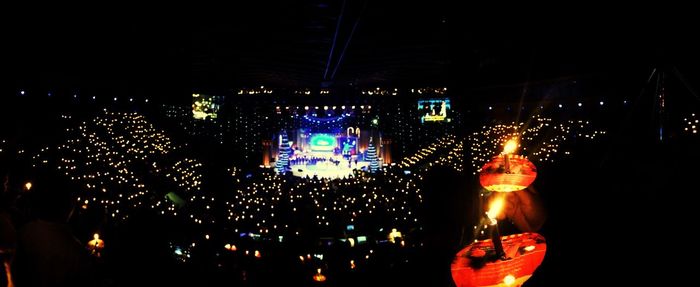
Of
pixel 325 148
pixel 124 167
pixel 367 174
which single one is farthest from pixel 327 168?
pixel 124 167

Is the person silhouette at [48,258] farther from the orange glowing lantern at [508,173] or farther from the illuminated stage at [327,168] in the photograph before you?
the illuminated stage at [327,168]

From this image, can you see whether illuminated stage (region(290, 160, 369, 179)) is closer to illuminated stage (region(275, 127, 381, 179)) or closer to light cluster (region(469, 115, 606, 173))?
illuminated stage (region(275, 127, 381, 179))

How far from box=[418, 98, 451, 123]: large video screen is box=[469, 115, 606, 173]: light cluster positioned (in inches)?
130

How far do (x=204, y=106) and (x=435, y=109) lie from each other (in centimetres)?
744

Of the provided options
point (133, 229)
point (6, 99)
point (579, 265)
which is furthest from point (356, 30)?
point (6, 99)

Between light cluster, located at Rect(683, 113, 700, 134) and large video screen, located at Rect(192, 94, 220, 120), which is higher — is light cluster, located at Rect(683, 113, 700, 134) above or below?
below

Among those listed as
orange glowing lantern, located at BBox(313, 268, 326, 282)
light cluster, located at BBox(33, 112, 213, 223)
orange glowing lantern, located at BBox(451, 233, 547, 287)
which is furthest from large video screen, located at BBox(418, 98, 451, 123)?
orange glowing lantern, located at BBox(451, 233, 547, 287)

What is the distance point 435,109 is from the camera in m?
11.2

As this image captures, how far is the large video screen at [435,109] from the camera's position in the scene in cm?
1112

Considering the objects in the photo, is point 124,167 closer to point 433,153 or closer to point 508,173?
point 508,173

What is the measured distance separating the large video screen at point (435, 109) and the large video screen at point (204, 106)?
22.6ft

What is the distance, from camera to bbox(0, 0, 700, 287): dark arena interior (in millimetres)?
2207

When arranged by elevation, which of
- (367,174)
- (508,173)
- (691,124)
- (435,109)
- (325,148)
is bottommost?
(367,174)

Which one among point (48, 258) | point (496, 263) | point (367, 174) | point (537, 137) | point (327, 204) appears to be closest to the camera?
point (496, 263)
